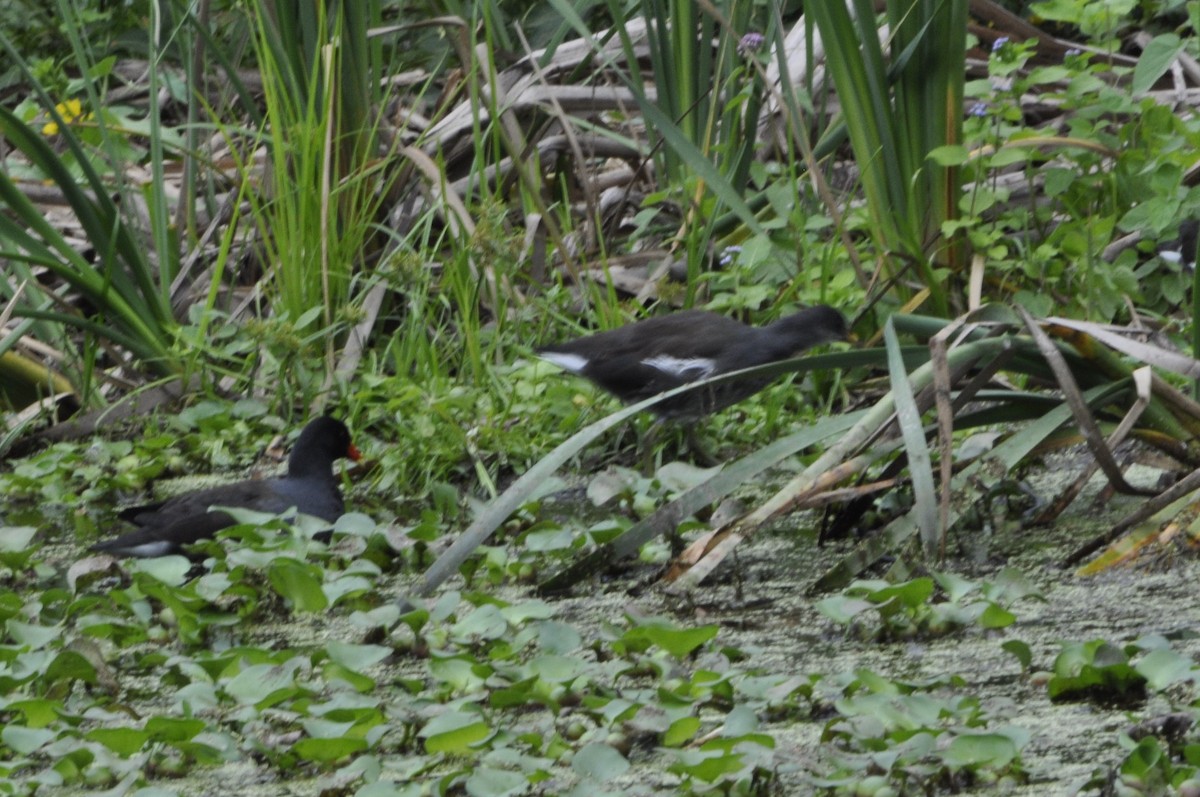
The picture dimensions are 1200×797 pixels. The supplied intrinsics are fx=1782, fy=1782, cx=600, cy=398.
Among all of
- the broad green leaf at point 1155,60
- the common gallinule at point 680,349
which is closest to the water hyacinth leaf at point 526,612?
the common gallinule at point 680,349

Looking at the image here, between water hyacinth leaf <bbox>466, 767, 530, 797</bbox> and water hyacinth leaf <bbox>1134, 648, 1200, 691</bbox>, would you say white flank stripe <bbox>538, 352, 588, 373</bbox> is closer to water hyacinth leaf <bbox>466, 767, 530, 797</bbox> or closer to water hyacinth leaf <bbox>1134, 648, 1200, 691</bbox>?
water hyacinth leaf <bbox>1134, 648, 1200, 691</bbox>

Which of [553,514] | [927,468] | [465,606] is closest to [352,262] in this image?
[553,514]

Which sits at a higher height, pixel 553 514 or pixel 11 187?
pixel 11 187

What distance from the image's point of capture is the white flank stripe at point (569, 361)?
5.09 meters

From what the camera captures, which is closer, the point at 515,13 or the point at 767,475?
the point at 767,475

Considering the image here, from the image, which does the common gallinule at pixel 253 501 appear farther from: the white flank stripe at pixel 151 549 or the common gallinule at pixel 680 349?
the common gallinule at pixel 680 349

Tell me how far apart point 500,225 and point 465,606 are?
75.1 inches

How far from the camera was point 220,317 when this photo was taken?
6047mm

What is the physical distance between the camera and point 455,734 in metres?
2.50

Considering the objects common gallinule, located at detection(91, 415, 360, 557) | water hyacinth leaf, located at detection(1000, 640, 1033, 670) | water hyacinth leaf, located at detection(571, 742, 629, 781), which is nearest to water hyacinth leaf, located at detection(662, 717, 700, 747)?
water hyacinth leaf, located at detection(571, 742, 629, 781)

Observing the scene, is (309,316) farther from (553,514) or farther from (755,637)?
(755,637)

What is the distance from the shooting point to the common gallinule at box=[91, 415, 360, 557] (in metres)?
4.16

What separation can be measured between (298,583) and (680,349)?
1.85 meters

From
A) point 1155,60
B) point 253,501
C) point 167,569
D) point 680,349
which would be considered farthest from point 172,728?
point 1155,60
